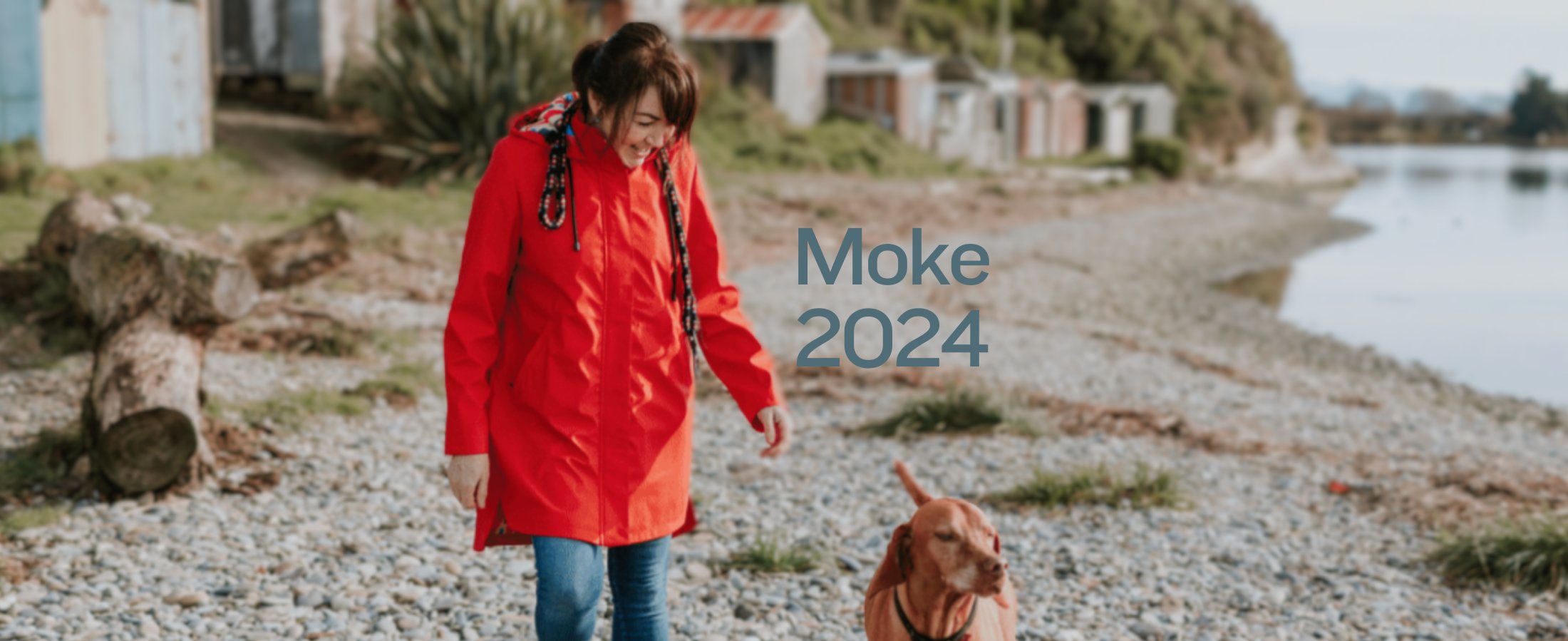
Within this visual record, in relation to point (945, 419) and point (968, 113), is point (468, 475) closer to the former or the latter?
point (945, 419)

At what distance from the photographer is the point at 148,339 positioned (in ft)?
16.5

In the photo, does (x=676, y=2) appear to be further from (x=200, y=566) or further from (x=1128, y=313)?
(x=200, y=566)

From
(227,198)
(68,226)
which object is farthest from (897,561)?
(227,198)

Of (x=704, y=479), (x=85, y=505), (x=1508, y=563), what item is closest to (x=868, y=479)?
(x=704, y=479)

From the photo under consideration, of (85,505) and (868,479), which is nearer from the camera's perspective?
(85,505)

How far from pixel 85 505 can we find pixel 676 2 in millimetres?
22943

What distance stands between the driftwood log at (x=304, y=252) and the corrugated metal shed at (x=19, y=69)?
14.3 ft

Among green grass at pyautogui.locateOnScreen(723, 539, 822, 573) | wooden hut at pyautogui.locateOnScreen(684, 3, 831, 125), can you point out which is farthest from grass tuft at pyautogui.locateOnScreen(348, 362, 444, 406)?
wooden hut at pyautogui.locateOnScreen(684, 3, 831, 125)

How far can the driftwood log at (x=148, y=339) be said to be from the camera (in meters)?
4.70

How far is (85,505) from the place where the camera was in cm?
466

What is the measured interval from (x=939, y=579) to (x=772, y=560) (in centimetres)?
205

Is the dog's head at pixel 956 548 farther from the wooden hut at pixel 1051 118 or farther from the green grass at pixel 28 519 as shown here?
the wooden hut at pixel 1051 118

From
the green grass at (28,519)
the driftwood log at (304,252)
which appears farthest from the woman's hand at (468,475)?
the driftwood log at (304,252)

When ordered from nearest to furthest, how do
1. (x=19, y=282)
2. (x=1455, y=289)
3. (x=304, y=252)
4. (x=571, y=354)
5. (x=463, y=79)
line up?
(x=571, y=354) → (x=19, y=282) → (x=304, y=252) → (x=463, y=79) → (x=1455, y=289)
